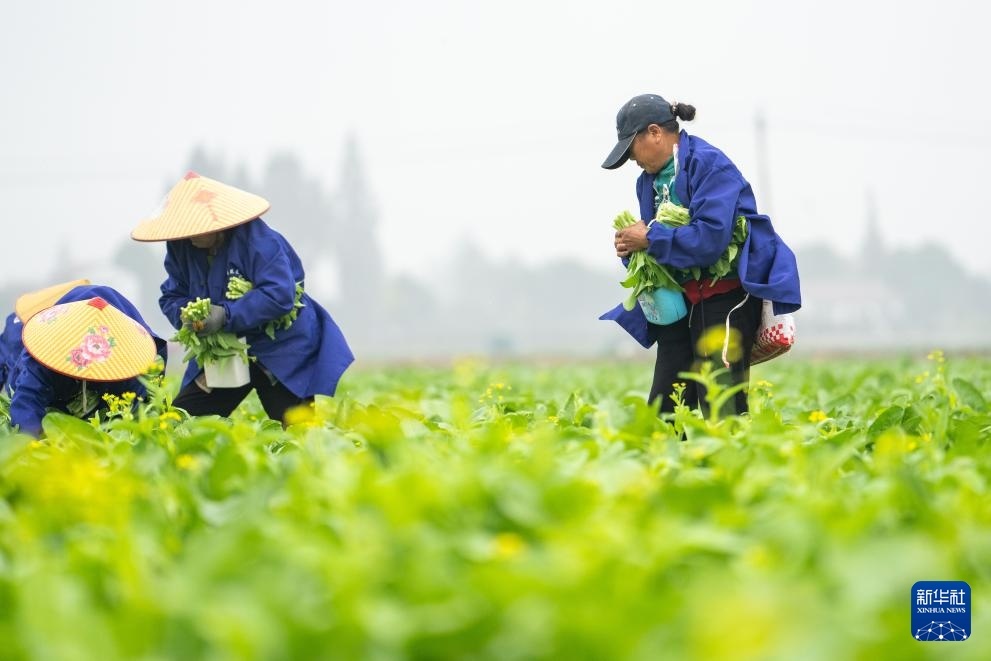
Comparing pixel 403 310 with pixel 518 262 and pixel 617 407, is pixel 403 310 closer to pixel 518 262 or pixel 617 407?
pixel 518 262

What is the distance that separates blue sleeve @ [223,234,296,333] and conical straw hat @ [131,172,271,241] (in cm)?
18

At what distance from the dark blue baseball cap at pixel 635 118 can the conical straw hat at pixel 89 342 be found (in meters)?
2.11

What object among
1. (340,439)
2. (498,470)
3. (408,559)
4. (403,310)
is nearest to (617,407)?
(340,439)

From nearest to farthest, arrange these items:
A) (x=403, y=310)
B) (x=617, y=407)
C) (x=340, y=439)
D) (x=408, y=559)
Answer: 1. (x=408, y=559)
2. (x=340, y=439)
3. (x=617, y=407)
4. (x=403, y=310)

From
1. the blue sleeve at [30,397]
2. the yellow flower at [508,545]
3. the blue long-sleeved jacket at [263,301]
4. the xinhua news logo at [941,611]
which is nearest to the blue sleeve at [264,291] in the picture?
the blue long-sleeved jacket at [263,301]

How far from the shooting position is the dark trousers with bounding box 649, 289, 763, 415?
5.11 metres

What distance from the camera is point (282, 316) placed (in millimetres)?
5551

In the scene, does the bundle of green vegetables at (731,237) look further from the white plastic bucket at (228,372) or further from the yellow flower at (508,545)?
the yellow flower at (508,545)

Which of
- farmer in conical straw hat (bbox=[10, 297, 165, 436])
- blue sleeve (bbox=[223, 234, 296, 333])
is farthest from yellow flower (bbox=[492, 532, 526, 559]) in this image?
blue sleeve (bbox=[223, 234, 296, 333])

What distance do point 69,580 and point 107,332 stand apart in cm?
313

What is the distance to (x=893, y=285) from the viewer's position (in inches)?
4673

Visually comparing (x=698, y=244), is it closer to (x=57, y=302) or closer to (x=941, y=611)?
(x=941, y=611)

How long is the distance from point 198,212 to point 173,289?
0.55 meters

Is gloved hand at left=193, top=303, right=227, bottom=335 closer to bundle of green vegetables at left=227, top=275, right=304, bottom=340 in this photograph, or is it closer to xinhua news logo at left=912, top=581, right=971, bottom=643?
bundle of green vegetables at left=227, top=275, right=304, bottom=340
